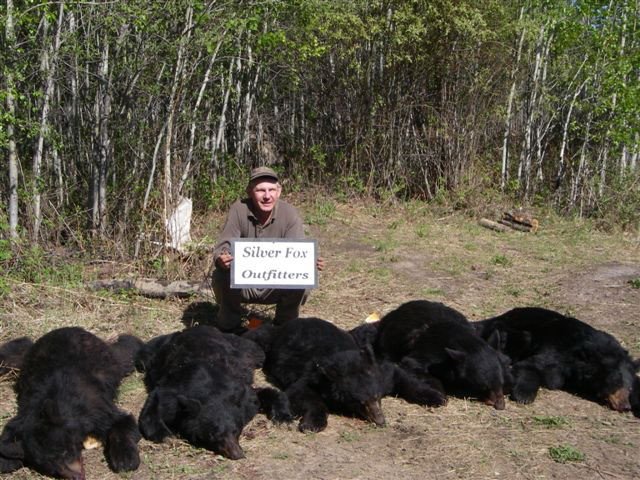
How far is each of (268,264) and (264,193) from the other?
690 millimetres

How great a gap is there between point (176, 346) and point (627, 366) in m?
3.35

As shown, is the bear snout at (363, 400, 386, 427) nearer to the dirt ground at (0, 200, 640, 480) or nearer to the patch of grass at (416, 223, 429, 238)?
the dirt ground at (0, 200, 640, 480)

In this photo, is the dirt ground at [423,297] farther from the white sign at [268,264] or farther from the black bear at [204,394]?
the white sign at [268,264]

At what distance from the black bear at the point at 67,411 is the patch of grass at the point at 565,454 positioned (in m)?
2.55

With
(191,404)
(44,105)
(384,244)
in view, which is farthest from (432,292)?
(44,105)

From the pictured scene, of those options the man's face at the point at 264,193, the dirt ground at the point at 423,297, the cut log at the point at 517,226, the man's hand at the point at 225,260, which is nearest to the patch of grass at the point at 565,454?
the dirt ground at the point at 423,297

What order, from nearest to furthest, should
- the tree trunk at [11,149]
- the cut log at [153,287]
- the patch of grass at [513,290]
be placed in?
the tree trunk at [11,149] < the cut log at [153,287] < the patch of grass at [513,290]

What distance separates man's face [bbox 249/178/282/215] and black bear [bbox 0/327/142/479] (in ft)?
5.96

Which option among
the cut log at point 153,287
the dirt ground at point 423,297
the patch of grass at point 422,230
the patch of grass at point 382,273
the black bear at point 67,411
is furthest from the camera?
the patch of grass at point 422,230

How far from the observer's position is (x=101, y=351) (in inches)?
215

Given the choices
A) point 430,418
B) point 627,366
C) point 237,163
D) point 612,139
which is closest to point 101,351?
point 430,418

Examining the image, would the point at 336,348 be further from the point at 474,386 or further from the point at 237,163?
the point at 237,163

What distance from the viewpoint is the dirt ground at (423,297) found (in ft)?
14.6

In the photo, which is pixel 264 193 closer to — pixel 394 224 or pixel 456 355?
pixel 456 355
